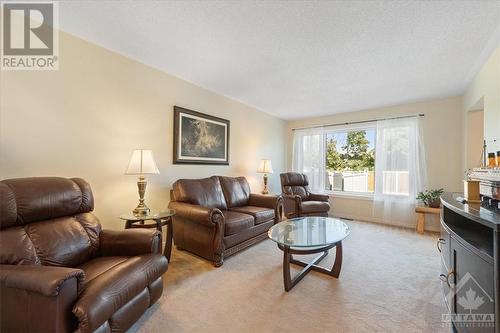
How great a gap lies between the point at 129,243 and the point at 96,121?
4.90 feet

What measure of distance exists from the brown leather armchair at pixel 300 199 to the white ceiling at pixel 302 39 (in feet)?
6.53

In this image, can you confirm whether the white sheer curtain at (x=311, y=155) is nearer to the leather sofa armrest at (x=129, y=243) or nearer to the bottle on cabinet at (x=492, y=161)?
the bottle on cabinet at (x=492, y=161)

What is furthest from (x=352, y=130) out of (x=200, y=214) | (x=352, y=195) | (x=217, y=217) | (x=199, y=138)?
(x=200, y=214)

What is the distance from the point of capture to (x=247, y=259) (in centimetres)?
269

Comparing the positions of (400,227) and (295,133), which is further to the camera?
(295,133)

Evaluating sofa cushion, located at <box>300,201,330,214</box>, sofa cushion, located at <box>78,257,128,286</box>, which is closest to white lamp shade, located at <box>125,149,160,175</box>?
sofa cushion, located at <box>78,257,128,286</box>

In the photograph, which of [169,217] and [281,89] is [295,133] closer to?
[281,89]

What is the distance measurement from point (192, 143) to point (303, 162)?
3103mm

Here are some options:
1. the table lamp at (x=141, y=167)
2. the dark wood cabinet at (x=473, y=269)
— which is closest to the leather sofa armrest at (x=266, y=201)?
the table lamp at (x=141, y=167)

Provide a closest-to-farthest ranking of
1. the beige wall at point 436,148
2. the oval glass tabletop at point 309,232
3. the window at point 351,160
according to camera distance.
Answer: the oval glass tabletop at point 309,232
the beige wall at point 436,148
the window at point 351,160

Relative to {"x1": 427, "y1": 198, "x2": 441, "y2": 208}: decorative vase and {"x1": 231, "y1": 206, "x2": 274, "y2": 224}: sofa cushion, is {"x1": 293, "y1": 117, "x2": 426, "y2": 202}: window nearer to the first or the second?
{"x1": 427, "y1": 198, "x2": 441, "y2": 208}: decorative vase

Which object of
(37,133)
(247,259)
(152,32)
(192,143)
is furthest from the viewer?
(192,143)

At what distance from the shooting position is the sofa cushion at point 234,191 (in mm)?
3504

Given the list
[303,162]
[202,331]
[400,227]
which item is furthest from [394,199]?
[202,331]
